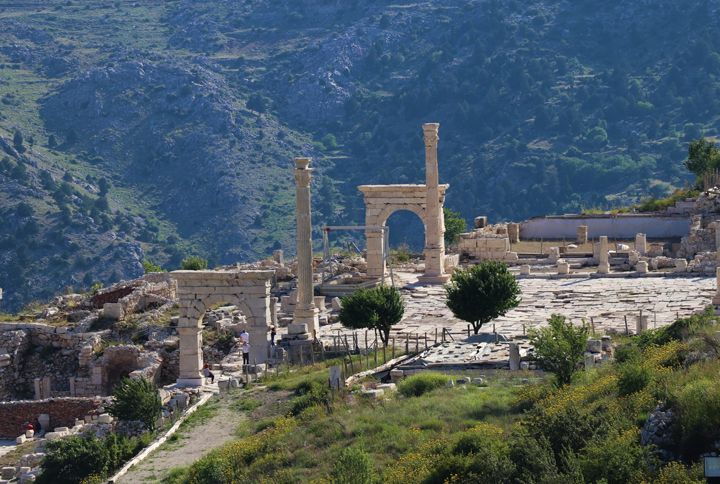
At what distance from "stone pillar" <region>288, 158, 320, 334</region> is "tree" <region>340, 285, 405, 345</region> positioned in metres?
3.27

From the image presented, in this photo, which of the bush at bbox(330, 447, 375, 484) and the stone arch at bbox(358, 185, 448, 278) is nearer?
the bush at bbox(330, 447, 375, 484)

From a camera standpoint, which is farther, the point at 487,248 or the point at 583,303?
the point at 487,248

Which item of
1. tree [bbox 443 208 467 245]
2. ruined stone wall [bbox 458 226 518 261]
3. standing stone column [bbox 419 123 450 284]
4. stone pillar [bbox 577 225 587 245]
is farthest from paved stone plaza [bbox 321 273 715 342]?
tree [bbox 443 208 467 245]

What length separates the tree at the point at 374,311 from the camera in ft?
169

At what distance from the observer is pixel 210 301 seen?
169 feet

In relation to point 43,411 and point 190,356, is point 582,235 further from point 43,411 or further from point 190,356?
point 43,411

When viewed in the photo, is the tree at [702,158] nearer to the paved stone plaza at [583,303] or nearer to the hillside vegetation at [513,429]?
the paved stone plaza at [583,303]

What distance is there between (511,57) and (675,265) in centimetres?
9855

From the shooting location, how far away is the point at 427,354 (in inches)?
1875

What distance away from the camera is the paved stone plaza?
177 ft

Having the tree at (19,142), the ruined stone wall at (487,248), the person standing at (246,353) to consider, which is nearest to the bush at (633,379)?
the person standing at (246,353)

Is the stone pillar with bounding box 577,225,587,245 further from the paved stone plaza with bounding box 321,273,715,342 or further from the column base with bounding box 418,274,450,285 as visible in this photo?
the column base with bounding box 418,274,450,285

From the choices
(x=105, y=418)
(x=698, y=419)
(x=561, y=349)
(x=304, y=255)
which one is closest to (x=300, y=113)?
(x=304, y=255)

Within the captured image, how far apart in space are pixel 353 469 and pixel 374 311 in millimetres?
17326
